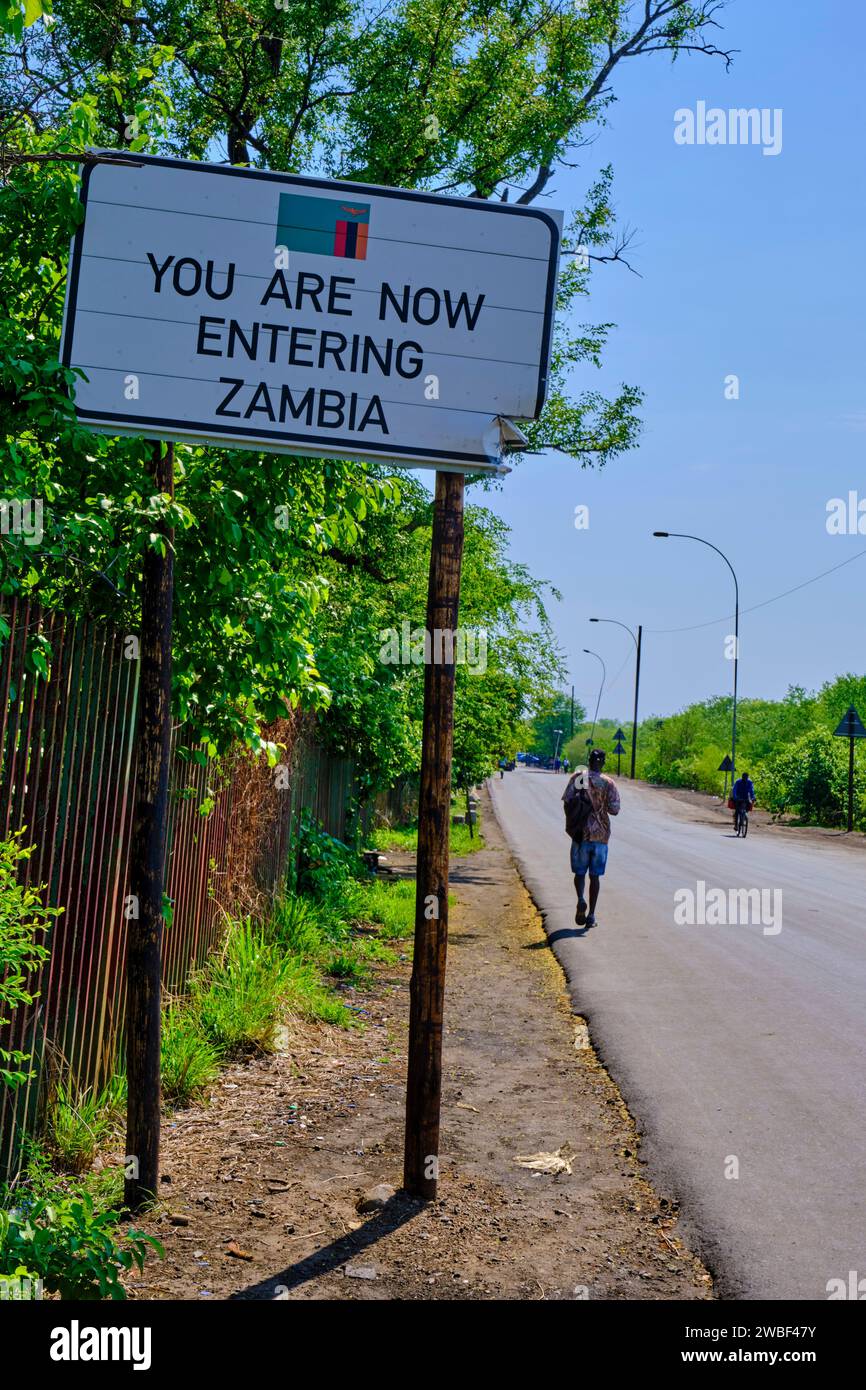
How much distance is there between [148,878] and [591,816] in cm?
813

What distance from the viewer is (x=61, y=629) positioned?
4805mm

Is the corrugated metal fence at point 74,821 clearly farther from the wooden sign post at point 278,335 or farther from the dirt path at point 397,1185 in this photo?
the dirt path at point 397,1185

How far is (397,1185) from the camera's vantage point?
5.02 meters

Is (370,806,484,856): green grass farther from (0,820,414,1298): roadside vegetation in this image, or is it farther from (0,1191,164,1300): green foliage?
(0,1191,164,1300): green foliage

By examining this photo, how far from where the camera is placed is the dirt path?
13.5 feet

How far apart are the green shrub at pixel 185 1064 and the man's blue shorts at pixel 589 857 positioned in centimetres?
642

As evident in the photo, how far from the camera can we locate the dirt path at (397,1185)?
13.5 feet

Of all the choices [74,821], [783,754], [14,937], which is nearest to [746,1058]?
[74,821]

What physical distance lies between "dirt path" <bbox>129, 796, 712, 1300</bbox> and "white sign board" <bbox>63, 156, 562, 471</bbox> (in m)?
2.99

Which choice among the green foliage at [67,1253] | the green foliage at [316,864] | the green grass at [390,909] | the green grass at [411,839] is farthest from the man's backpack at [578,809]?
the green foliage at [67,1253]

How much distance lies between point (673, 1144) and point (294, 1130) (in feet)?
5.96

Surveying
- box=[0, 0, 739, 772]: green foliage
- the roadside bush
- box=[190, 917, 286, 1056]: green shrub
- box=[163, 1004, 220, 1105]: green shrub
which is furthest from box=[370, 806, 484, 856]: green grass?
the roadside bush

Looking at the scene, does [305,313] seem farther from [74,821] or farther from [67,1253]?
[67,1253]
